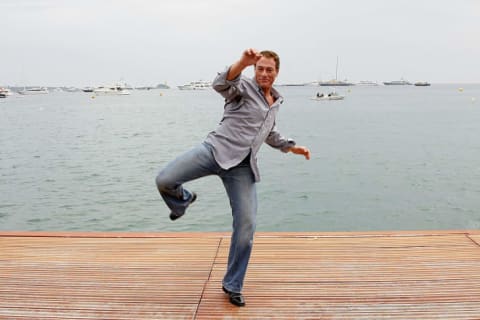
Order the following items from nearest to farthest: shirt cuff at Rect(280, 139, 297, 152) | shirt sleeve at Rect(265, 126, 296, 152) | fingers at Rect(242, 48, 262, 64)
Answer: fingers at Rect(242, 48, 262, 64)
shirt sleeve at Rect(265, 126, 296, 152)
shirt cuff at Rect(280, 139, 297, 152)

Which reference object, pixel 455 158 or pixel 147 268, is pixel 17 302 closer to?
pixel 147 268

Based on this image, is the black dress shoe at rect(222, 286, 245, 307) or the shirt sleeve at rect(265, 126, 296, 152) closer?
the black dress shoe at rect(222, 286, 245, 307)

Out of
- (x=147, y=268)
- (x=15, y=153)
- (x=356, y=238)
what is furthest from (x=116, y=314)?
(x=15, y=153)

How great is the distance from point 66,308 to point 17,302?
0.36m

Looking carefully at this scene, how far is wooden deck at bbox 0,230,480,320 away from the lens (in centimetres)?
275

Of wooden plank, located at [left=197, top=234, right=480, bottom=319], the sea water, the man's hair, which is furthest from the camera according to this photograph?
the sea water

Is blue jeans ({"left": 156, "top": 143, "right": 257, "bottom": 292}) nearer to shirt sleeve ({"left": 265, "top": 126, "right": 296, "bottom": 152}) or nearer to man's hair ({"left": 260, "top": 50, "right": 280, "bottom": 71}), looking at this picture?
shirt sleeve ({"left": 265, "top": 126, "right": 296, "bottom": 152})

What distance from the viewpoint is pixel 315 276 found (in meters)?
3.20

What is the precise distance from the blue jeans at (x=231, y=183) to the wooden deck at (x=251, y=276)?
0.40m

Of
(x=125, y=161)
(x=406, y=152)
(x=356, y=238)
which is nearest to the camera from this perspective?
(x=356, y=238)

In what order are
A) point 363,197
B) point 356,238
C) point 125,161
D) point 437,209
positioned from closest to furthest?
point 356,238
point 437,209
point 363,197
point 125,161

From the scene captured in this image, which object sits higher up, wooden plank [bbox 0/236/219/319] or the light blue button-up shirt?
the light blue button-up shirt

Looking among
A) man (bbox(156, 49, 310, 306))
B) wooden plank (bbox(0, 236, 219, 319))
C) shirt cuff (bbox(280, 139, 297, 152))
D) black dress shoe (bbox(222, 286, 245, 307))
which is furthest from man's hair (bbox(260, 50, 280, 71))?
wooden plank (bbox(0, 236, 219, 319))

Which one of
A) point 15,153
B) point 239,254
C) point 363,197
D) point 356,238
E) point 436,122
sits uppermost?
point 239,254
